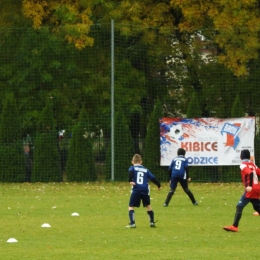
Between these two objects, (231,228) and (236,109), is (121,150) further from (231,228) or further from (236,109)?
(231,228)

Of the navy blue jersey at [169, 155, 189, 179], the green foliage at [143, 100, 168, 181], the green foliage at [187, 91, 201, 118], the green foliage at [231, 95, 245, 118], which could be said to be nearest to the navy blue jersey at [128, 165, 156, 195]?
the navy blue jersey at [169, 155, 189, 179]

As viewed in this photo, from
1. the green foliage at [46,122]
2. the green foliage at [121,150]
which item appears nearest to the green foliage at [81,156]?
the green foliage at [121,150]

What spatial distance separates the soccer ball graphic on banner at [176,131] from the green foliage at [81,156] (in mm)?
3090

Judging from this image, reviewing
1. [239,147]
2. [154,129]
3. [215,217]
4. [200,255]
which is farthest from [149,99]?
[200,255]

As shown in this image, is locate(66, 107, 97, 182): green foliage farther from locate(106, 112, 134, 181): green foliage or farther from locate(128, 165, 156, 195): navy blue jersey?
locate(128, 165, 156, 195): navy blue jersey

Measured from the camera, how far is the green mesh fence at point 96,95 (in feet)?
102

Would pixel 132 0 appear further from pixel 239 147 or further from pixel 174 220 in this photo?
pixel 174 220

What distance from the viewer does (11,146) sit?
3114 cm

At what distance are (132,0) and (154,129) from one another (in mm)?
6238

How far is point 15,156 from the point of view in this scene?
3102cm

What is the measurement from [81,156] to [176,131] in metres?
3.67

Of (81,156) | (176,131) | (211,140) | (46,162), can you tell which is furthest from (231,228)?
(46,162)

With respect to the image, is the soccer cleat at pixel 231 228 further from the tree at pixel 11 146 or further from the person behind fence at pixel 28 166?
the person behind fence at pixel 28 166

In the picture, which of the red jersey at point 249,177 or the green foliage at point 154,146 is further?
the green foliage at point 154,146
